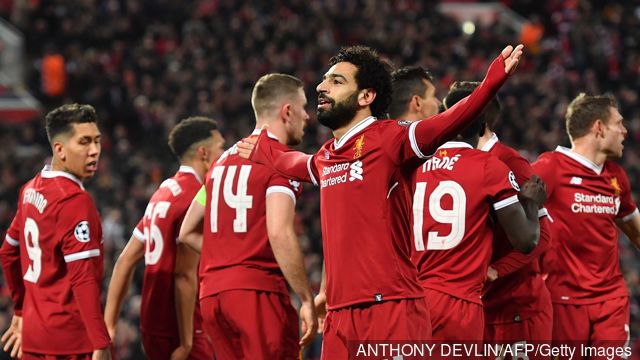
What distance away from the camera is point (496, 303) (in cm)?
709

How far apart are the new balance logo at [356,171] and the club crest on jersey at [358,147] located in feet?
0.13

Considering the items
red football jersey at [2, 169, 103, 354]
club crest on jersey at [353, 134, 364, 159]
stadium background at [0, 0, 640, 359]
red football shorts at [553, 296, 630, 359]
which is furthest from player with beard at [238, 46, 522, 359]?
stadium background at [0, 0, 640, 359]

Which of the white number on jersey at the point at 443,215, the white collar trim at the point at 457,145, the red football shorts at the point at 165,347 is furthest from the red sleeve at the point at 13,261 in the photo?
the white collar trim at the point at 457,145

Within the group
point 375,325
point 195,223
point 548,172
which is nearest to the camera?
point 375,325

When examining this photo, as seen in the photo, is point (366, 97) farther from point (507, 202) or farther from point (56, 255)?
point (56, 255)

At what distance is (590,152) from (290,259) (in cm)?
279

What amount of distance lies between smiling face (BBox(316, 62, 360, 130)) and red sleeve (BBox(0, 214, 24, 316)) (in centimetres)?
289

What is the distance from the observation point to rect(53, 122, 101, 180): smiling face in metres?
7.19

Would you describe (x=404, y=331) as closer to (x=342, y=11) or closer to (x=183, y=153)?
(x=183, y=153)

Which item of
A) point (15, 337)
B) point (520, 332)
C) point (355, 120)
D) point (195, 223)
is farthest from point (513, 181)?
point (15, 337)

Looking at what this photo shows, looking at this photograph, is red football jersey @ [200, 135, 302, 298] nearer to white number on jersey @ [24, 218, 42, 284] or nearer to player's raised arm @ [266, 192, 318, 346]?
player's raised arm @ [266, 192, 318, 346]

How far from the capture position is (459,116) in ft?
17.0

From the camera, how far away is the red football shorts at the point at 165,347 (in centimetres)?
817

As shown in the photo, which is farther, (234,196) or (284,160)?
(234,196)
